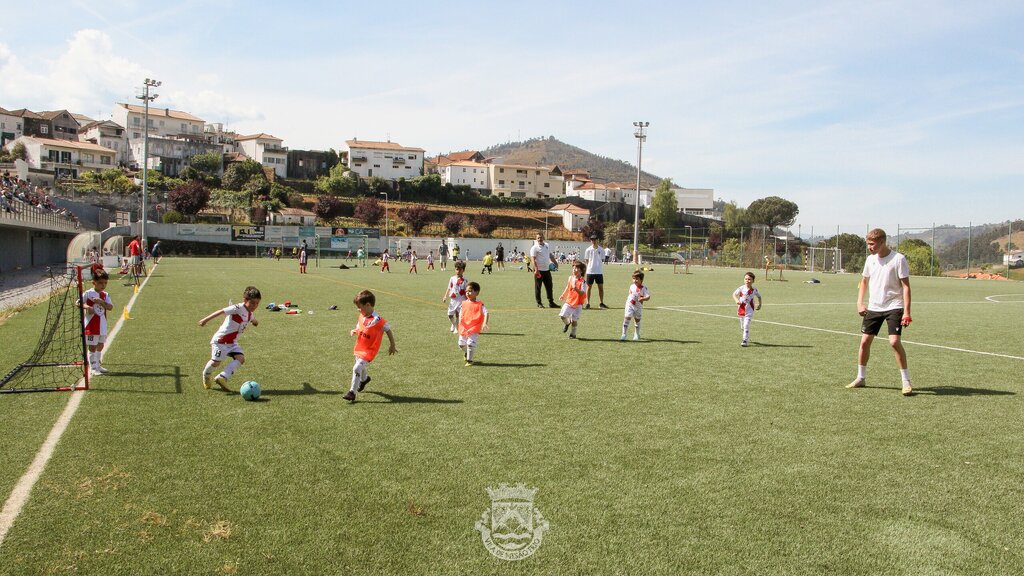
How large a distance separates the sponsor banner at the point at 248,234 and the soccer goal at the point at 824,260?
52405 millimetres

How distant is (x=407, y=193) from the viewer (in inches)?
4439

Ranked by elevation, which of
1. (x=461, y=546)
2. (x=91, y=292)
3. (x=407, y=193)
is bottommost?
(x=461, y=546)

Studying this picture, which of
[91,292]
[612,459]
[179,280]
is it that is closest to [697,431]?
[612,459]

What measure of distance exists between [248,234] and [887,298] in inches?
2780

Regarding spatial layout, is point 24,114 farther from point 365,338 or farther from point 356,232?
point 365,338

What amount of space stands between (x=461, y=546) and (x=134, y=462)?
9.68 feet

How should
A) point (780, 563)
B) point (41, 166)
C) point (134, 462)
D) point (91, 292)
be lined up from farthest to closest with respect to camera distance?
point (41, 166) → point (91, 292) → point (134, 462) → point (780, 563)

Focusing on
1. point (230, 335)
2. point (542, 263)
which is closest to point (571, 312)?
point (542, 263)

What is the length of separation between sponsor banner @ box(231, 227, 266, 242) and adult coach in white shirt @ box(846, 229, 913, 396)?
69810 millimetres

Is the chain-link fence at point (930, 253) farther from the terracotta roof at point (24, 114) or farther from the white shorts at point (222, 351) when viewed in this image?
the terracotta roof at point (24, 114)

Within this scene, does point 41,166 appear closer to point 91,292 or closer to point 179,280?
point 179,280

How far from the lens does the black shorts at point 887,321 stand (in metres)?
8.14

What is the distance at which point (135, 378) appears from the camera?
866 centimetres

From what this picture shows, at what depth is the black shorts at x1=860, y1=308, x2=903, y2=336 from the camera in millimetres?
8141
